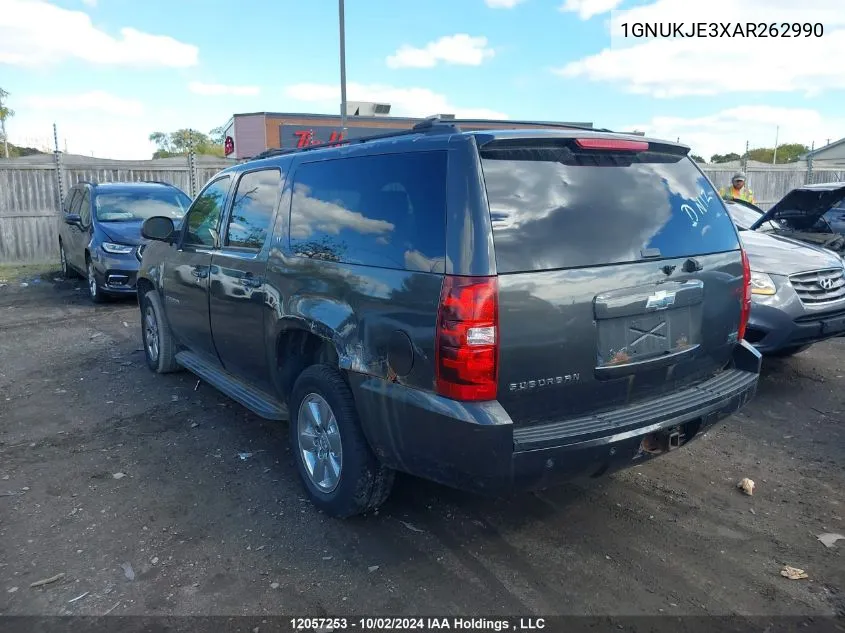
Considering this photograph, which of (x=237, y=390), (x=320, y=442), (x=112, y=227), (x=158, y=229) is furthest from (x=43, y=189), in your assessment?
(x=320, y=442)

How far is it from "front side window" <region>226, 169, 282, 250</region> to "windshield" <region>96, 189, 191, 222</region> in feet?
20.9

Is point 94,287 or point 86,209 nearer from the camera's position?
point 94,287

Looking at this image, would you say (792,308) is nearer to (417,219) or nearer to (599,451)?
(599,451)

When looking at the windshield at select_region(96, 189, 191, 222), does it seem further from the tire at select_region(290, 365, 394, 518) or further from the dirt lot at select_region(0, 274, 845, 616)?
the tire at select_region(290, 365, 394, 518)

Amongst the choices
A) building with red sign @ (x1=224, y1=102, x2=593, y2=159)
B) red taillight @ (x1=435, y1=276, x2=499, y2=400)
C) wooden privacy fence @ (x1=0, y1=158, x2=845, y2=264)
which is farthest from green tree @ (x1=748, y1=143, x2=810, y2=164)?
red taillight @ (x1=435, y1=276, x2=499, y2=400)

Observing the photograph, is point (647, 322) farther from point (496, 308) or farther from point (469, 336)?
point (469, 336)

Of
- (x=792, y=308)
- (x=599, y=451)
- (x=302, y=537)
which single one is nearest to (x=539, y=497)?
(x=599, y=451)

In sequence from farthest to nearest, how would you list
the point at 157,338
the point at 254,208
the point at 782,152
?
the point at 782,152 → the point at 157,338 → the point at 254,208

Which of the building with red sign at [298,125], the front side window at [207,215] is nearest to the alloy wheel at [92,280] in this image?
the front side window at [207,215]

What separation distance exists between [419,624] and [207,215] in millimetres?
3400

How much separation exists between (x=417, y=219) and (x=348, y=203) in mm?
620

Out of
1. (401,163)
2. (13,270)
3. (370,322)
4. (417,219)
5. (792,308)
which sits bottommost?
(13,270)

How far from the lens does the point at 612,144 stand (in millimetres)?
3199

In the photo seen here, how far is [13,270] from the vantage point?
559 inches
